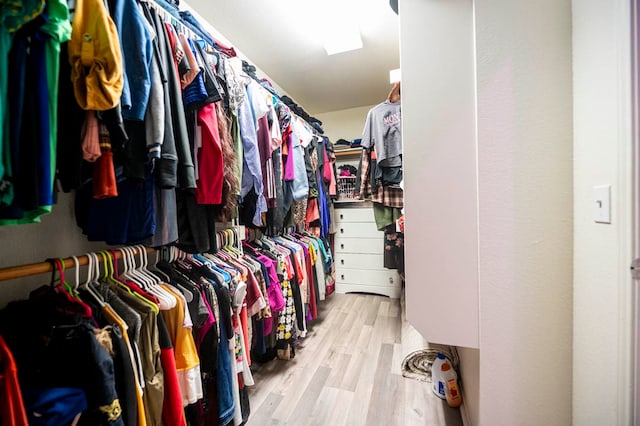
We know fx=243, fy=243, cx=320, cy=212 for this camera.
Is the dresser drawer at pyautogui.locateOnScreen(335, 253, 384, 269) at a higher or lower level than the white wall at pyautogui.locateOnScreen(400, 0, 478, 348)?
lower

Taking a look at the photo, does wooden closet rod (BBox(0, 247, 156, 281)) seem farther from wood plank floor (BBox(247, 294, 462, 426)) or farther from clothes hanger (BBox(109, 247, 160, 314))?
wood plank floor (BBox(247, 294, 462, 426))

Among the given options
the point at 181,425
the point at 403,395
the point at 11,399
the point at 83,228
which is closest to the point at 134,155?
the point at 83,228

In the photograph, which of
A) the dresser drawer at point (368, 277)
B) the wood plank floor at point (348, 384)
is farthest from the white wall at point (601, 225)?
the dresser drawer at point (368, 277)

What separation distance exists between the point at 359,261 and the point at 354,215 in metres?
0.58

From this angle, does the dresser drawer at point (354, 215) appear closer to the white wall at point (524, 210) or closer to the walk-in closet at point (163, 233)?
the walk-in closet at point (163, 233)

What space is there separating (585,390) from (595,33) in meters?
1.06

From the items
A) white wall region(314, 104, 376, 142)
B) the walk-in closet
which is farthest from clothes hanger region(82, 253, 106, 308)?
white wall region(314, 104, 376, 142)

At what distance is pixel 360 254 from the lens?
3014 mm

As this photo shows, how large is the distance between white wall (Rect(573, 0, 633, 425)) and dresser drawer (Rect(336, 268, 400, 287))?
210 cm

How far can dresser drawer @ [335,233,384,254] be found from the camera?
292 centimetres

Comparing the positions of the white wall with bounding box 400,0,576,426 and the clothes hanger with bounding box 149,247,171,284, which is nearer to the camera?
the white wall with bounding box 400,0,576,426

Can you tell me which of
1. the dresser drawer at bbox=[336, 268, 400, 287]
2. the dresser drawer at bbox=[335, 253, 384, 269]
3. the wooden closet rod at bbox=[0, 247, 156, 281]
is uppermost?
the wooden closet rod at bbox=[0, 247, 156, 281]

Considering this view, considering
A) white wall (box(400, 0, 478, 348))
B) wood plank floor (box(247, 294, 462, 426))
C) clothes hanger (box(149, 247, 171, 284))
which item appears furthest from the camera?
wood plank floor (box(247, 294, 462, 426))

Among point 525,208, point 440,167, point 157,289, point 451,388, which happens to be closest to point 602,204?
point 525,208
